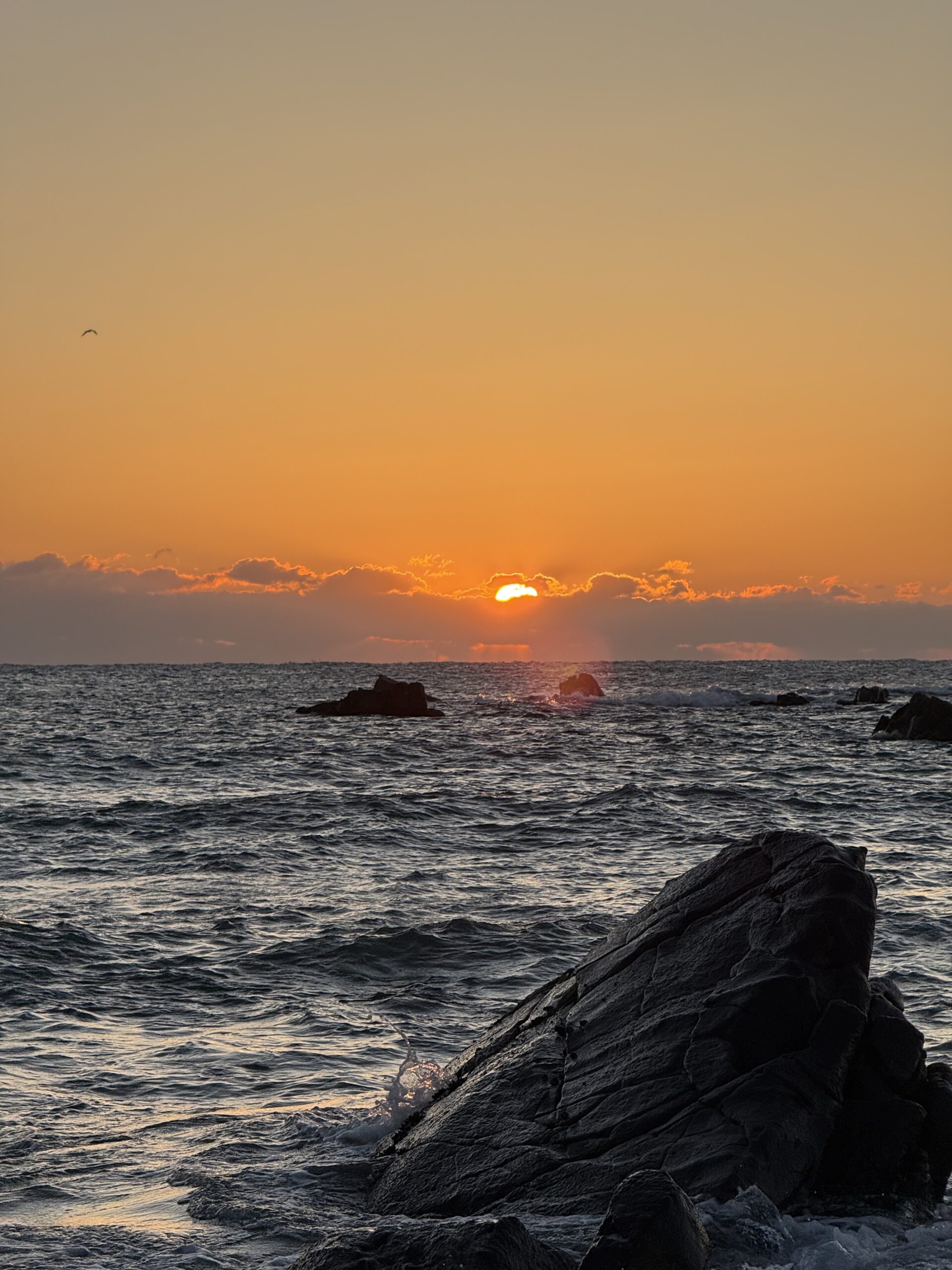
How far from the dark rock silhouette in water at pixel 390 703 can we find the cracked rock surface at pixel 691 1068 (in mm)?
66488

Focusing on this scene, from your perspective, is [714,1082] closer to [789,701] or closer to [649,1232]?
[649,1232]

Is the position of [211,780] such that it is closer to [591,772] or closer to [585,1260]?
[591,772]

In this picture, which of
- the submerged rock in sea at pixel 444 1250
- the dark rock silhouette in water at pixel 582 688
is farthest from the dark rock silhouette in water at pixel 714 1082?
the dark rock silhouette in water at pixel 582 688

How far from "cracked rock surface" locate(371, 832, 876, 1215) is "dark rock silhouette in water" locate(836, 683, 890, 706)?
79819 mm

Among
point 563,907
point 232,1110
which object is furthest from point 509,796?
point 232,1110

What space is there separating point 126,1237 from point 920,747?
48.0 meters

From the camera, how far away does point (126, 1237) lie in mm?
7836

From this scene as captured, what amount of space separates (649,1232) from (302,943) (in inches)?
434

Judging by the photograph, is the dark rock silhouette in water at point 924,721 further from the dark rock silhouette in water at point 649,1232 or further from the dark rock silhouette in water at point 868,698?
the dark rock silhouette in water at point 649,1232

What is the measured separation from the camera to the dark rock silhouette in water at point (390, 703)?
76188mm

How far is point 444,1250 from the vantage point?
6203 mm

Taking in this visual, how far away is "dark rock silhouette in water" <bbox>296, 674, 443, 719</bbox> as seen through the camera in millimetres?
76188

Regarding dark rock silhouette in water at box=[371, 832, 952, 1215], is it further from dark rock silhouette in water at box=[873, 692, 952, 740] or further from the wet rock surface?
dark rock silhouette in water at box=[873, 692, 952, 740]

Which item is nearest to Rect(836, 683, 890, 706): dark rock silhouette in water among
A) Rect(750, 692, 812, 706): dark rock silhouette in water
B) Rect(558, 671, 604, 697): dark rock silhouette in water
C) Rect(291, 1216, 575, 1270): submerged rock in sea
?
Rect(750, 692, 812, 706): dark rock silhouette in water
